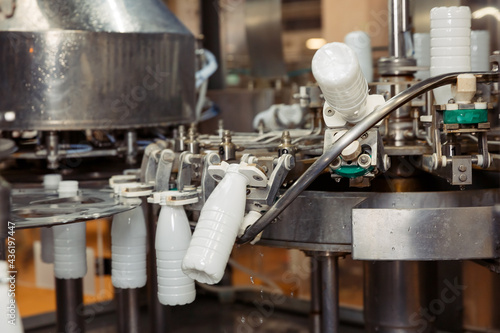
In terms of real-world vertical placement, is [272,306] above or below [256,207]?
below

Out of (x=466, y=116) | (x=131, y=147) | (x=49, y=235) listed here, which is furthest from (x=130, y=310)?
(x=466, y=116)

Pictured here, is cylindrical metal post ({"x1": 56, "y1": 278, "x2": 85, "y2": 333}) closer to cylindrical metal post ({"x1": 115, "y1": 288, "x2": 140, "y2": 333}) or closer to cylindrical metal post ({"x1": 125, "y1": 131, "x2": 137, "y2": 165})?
cylindrical metal post ({"x1": 115, "y1": 288, "x2": 140, "y2": 333})

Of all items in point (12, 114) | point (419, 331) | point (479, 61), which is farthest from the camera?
point (12, 114)

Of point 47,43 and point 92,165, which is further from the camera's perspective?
point 92,165

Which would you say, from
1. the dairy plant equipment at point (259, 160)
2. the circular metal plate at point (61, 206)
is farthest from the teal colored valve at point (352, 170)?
the circular metal plate at point (61, 206)

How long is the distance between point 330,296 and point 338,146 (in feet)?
1.32

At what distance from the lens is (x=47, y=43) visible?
1937mm

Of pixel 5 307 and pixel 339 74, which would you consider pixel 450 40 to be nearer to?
pixel 339 74

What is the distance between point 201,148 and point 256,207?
482mm

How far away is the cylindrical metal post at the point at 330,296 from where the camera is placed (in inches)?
56.2

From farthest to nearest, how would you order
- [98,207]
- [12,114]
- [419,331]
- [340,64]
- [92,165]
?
[92,165]
[12,114]
[419,331]
[98,207]
[340,64]

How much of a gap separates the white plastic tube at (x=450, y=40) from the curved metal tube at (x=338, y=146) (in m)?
0.14

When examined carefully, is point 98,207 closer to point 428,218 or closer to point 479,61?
point 428,218

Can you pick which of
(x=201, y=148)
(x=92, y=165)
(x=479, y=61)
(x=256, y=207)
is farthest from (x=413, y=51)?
(x=92, y=165)
